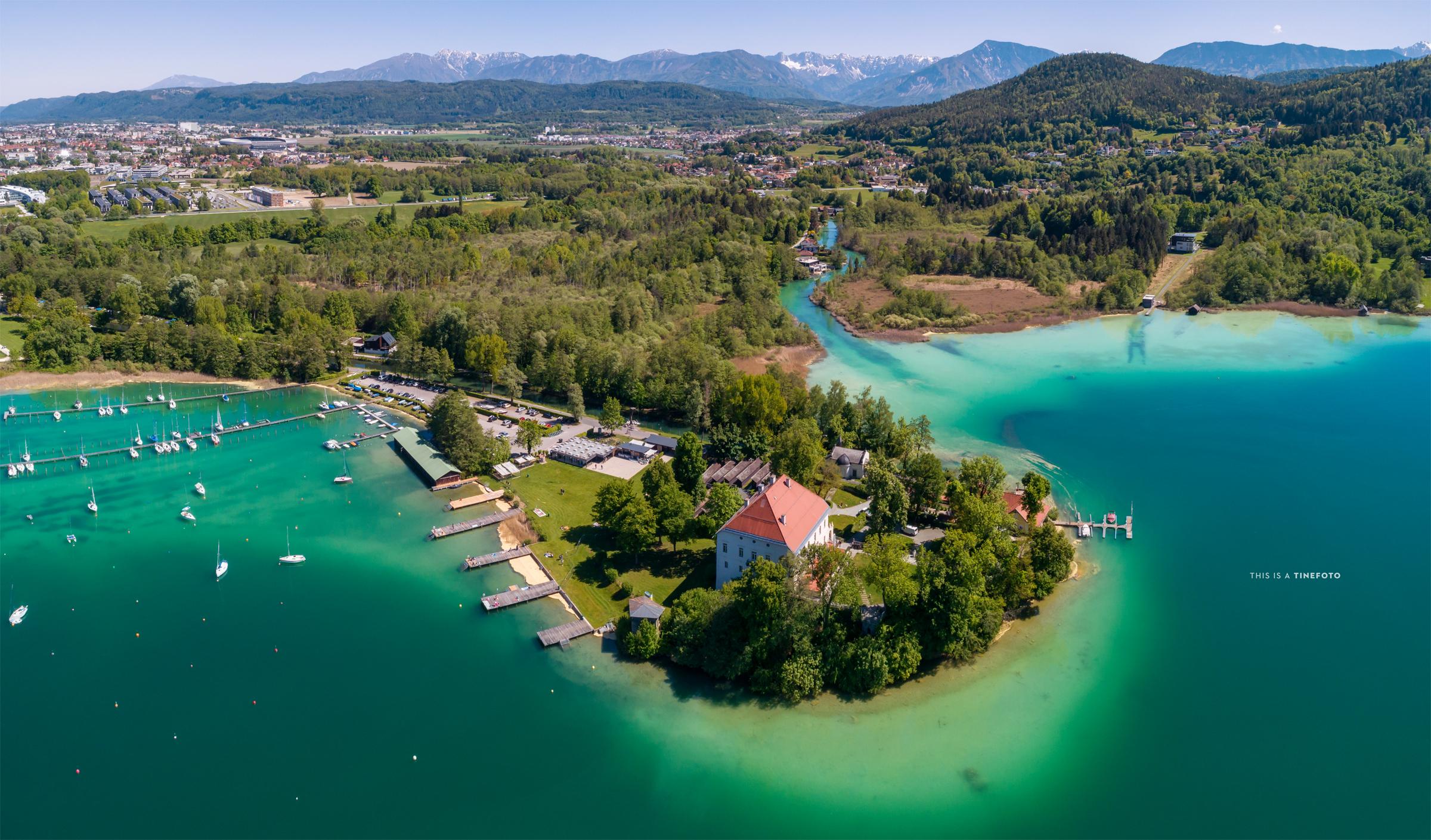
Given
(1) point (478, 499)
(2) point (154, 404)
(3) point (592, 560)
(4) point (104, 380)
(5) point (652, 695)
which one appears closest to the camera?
(5) point (652, 695)

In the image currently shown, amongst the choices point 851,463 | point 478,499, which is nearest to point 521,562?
point 478,499

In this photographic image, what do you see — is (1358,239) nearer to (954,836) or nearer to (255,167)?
(954,836)

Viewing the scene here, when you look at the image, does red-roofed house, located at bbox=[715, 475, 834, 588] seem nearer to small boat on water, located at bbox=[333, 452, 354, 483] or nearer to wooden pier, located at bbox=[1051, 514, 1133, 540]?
wooden pier, located at bbox=[1051, 514, 1133, 540]

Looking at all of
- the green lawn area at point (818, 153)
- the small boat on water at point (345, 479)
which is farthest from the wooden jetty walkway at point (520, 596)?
the green lawn area at point (818, 153)

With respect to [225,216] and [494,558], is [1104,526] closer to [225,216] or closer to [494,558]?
[494,558]

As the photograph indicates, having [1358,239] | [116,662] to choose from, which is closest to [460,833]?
[116,662]

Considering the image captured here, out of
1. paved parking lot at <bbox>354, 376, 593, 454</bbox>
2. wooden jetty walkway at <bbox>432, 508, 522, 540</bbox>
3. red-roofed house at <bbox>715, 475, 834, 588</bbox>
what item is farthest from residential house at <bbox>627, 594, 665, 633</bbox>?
paved parking lot at <bbox>354, 376, 593, 454</bbox>

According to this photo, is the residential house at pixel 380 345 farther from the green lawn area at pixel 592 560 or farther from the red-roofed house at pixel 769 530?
the red-roofed house at pixel 769 530
